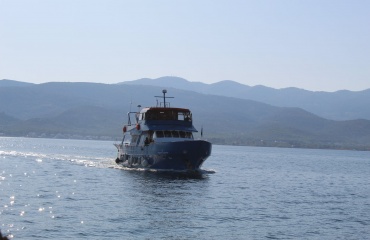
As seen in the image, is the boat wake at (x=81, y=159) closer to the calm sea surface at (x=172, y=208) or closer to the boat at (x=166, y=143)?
the boat at (x=166, y=143)

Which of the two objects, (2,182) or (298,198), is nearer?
(298,198)

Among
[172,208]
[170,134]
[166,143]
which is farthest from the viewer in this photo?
[170,134]

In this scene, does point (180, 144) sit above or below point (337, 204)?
above

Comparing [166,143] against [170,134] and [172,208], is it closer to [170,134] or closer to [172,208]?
[170,134]

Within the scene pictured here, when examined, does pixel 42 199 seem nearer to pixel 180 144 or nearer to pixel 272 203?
pixel 272 203

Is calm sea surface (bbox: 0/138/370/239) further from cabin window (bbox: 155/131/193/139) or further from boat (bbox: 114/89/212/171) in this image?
cabin window (bbox: 155/131/193/139)

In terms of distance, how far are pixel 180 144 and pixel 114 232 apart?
40.9 meters

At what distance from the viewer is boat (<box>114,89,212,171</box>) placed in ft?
271

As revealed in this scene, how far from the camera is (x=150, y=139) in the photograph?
87875 mm

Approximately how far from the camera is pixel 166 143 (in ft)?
271

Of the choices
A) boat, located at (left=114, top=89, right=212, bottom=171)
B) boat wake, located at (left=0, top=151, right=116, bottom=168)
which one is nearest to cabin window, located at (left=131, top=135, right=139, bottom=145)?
boat, located at (left=114, top=89, right=212, bottom=171)

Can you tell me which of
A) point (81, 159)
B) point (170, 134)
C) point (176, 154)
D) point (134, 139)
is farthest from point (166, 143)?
point (81, 159)

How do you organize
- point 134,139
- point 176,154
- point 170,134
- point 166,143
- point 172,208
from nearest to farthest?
point 172,208, point 176,154, point 166,143, point 170,134, point 134,139

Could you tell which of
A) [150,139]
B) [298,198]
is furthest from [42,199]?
[150,139]
